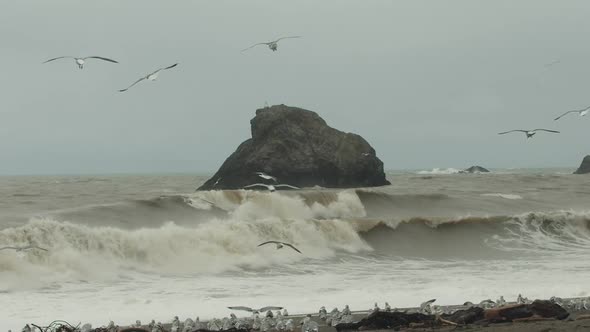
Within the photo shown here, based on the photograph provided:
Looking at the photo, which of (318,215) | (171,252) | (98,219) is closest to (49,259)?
(171,252)

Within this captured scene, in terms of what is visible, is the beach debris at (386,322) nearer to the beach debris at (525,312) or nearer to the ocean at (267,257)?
the beach debris at (525,312)

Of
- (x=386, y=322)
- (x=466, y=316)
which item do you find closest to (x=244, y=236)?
(x=386, y=322)

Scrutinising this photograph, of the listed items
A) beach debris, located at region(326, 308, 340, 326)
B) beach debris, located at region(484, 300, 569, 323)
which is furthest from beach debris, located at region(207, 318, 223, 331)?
beach debris, located at region(484, 300, 569, 323)

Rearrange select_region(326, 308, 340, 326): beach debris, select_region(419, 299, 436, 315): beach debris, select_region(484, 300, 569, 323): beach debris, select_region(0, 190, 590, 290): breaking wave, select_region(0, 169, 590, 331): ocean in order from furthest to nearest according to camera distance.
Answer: select_region(0, 190, 590, 290): breaking wave, select_region(0, 169, 590, 331): ocean, select_region(419, 299, 436, 315): beach debris, select_region(326, 308, 340, 326): beach debris, select_region(484, 300, 569, 323): beach debris

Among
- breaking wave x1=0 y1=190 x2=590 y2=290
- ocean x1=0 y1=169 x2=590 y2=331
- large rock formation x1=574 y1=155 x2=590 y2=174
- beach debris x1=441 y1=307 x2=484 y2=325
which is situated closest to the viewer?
beach debris x1=441 y1=307 x2=484 y2=325

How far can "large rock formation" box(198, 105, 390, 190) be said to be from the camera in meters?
45.5

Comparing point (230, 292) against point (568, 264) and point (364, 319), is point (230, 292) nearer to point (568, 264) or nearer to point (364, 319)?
point (364, 319)

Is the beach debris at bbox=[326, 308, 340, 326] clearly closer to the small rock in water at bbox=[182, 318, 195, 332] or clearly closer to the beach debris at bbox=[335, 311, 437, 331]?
the beach debris at bbox=[335, 311, 437, 331]

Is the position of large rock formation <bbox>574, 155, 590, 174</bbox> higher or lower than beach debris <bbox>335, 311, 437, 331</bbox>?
higher

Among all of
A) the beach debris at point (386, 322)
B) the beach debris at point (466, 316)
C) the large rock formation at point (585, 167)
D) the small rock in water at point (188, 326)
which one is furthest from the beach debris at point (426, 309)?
the large rock formation at point (585, 167)

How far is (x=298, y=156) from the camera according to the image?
46.9 metres

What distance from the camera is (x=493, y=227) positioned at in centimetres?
2425

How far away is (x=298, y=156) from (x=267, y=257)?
29.8 metres

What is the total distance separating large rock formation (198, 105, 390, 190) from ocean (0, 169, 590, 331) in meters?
15.6
